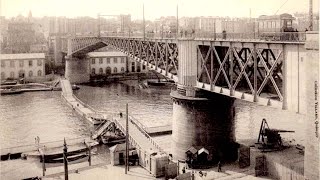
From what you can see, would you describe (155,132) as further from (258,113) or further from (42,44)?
(42,44)

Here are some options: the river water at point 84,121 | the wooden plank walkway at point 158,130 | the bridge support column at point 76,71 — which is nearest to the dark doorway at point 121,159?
the river water at point 84,121

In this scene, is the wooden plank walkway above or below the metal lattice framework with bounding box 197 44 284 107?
below

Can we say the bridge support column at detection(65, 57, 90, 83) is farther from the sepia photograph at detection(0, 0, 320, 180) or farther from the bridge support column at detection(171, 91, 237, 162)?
the bridge support column at detection(171, 91, 237, 162)

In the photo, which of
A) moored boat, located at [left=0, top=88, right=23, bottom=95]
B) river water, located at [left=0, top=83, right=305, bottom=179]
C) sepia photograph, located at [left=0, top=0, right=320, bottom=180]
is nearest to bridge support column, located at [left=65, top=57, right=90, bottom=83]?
river water, located at [left=0, top=83, right=305, bottom=179]

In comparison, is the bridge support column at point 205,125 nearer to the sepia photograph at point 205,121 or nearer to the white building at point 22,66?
the sepia photograph at point 205,121

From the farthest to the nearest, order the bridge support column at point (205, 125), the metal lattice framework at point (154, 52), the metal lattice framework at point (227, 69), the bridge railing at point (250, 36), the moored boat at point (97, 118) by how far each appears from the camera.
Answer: the moored boat at point (97, 118) < the metal lattice framework at point (154, 52) < the bridge support column at point (205, 125) < the metal lattice framework at point (227, 69) < the bridge railing at point (250, 36)

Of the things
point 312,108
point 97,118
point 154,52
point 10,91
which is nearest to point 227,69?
point 154,52
